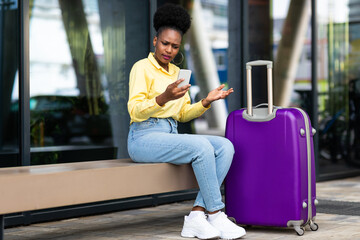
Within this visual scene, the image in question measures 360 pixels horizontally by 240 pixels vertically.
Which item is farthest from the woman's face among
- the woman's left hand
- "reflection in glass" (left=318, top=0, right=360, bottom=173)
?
"reflection in glass" (left=318, top=0, right=360, bottom=173)

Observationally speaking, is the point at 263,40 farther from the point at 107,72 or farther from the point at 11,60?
the point at 11,60

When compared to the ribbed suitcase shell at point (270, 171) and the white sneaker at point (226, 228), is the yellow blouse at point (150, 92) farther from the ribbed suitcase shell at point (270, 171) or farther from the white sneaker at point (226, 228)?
the white sneaker at point (226, 228)

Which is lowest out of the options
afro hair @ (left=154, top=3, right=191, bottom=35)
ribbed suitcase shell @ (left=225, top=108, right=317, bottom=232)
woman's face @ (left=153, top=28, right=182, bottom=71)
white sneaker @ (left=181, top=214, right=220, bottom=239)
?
white sneaker @ (left=181, top=214, right=220, bottom=239)

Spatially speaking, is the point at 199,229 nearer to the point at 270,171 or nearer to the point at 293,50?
the point at 270,171

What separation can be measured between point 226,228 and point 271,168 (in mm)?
458

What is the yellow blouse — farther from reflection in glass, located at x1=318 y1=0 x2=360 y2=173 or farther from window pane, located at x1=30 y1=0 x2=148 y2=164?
reflection in glass, located at x1=318 y1=0 x2=360 y2=173

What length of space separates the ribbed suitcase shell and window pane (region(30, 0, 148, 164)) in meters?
1.50

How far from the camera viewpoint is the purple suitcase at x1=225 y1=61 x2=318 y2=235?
3.44 metres

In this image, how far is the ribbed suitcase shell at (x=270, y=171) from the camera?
344 centimetres

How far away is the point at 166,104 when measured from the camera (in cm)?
355

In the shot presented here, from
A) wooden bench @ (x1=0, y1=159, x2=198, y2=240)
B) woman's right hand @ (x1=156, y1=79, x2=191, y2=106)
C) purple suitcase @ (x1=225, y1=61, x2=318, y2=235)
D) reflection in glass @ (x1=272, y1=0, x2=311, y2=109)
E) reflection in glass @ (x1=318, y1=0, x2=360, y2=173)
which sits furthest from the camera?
reflection in glass @ (x1=318, y1=0, x2=360, y2=173)

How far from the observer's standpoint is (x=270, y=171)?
11.5ft

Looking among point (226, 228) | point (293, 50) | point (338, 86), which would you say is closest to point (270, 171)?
point (226, 228)

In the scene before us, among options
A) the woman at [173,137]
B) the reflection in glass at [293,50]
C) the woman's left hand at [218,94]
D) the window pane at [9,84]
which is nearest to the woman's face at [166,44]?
the woman at [173,137]
